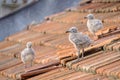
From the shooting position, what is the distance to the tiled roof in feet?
12.3

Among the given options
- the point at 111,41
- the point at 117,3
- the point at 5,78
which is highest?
the point at 117,3

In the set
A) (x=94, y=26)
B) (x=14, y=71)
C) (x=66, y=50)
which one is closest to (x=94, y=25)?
(x=94, y=26)

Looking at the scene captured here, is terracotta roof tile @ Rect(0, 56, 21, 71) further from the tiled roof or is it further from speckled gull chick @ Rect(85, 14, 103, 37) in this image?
speckled gull chick @ Rect(85, 14, 103, 37)

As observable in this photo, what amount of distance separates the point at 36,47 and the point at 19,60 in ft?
1.74

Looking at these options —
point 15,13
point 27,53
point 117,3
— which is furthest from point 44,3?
point 27,53

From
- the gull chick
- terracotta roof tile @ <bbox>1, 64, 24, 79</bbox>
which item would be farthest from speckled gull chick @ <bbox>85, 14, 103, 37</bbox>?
terracotta roof tile @ <bbox>1, 64, 24, 79</bbox>

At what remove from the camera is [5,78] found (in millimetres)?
4691

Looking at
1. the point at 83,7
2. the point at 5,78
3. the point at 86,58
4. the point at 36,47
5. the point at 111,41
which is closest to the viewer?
the point at 86,58

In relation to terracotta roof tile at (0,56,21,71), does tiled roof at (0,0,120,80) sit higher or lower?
higher

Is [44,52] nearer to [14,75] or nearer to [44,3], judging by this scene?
[14,75]

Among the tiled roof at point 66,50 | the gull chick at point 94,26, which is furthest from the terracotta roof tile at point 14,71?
the gull chick at point 94,26

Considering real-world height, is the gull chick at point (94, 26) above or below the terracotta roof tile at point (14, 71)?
above

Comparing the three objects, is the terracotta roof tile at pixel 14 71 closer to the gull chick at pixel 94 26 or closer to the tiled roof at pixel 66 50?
the tiled roof at pixel 66 50

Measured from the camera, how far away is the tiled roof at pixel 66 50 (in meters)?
3.76
